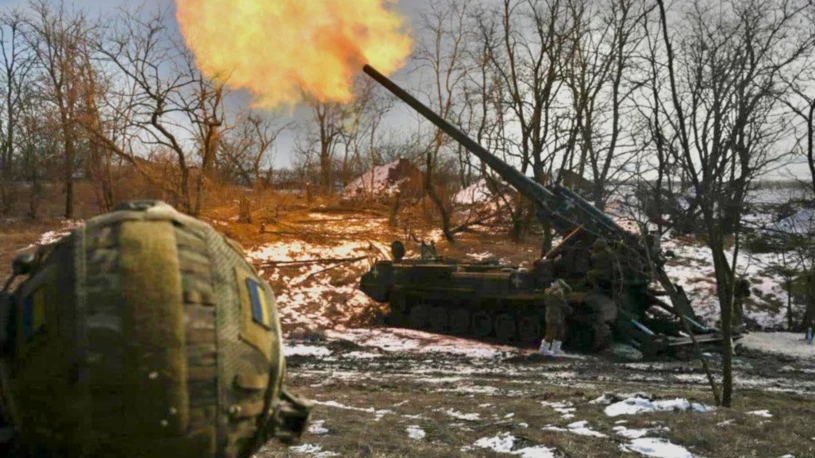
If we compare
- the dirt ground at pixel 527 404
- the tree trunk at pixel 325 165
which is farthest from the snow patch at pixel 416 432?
the tree trunk at pixel 325 165

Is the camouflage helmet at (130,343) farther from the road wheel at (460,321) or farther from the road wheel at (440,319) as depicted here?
the road wheel at (440,319)

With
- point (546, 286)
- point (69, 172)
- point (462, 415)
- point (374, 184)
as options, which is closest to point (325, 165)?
point (374, 184)

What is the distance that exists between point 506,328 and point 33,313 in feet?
48.8

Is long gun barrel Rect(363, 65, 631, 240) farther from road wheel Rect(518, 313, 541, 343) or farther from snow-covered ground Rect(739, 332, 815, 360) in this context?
snow-covered ground Rect(739, 332, 815, 360)

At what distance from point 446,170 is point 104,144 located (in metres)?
16.0

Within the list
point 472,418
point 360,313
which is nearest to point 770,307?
point 360,313

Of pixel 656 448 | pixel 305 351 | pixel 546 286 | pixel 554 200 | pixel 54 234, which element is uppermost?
pixel 554 200

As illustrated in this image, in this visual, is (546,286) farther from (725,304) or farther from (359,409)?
(359,409)

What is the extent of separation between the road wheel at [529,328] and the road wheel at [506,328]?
13cm

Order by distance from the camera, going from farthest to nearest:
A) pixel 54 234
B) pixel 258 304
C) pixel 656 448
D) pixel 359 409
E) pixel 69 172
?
pixel 69 172 < pixel 54 234 < pixel 359 409 < pixel 656 448 < pixel 258 304

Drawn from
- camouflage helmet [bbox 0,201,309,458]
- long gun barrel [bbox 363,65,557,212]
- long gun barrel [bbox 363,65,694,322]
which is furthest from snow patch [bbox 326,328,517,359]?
camouflage helmet [bbox 0,201,309,458]

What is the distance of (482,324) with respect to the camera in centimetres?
1722

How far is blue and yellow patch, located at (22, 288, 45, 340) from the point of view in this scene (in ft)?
7.21

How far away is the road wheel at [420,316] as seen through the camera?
1809 cm
